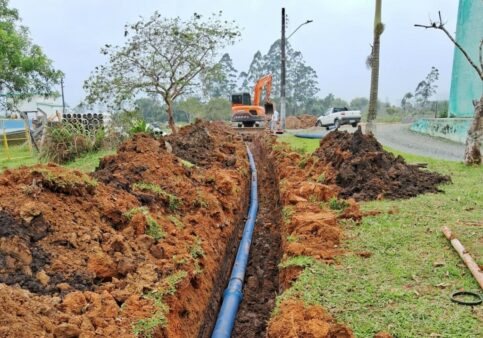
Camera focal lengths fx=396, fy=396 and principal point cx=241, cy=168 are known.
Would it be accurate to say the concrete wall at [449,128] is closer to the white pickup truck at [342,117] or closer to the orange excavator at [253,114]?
the white pickup truck at [342,117]

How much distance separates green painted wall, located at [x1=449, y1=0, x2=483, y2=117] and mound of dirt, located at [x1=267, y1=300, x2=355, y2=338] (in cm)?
1672

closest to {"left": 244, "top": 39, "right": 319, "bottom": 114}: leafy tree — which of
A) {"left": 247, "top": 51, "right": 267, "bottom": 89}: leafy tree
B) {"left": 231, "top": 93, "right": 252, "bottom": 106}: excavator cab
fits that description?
{"left": 247, "top": 51, "right": 267, "bottom": 89}: leafy tree

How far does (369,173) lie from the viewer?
25.9 feet

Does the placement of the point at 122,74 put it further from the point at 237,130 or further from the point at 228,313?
the point at 228,313

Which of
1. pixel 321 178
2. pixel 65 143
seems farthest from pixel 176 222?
pixel 65 143

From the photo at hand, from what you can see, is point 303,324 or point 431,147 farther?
point 431,147

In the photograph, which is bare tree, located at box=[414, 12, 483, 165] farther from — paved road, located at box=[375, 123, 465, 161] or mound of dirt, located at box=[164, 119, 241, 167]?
mound of dirt, located at box=[164, 119, 241, 167]

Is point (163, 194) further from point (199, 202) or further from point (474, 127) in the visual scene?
point (474, 127)

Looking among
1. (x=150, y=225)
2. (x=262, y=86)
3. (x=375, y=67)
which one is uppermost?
(x=375, y=67)

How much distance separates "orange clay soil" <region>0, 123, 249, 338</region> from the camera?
2.98 m

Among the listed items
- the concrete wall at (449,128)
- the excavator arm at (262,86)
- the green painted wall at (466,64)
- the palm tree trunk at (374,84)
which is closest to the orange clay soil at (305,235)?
the palm tree trunk at (374,84)

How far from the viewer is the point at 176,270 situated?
420 cm

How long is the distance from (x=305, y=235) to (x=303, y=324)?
6.85ft

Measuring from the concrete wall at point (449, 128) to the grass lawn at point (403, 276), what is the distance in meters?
11.6
